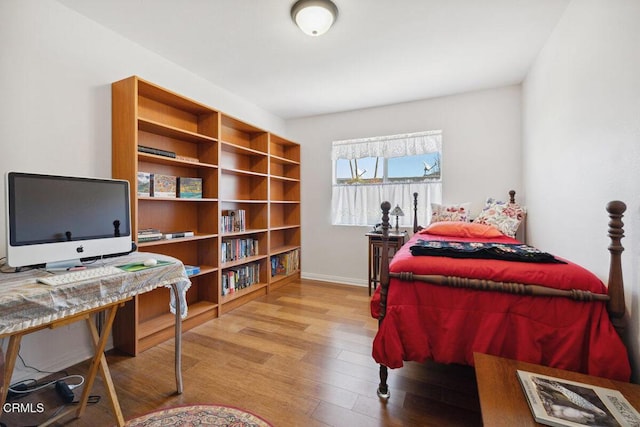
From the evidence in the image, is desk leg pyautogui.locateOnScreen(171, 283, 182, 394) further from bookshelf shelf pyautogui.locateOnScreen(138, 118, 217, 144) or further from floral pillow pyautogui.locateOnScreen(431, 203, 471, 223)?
floral pillow pyautogui.locateOnScreen(431, 203, 471, 223)

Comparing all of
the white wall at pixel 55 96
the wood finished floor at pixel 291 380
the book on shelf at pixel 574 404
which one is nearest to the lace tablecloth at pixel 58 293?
the wood finished floor at pixel 291 380

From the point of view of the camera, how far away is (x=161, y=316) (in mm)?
2393

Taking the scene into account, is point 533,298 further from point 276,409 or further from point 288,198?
point 288,198

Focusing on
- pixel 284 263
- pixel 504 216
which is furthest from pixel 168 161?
pixel 504 216

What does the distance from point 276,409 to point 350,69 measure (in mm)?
2775

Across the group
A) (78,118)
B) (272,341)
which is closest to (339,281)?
(272,341)

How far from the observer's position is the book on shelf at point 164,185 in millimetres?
2226

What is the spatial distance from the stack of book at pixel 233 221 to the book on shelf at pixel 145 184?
838 mm

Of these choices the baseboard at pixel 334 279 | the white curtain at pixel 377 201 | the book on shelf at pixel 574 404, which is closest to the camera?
the book on shelf at pixel 574 404

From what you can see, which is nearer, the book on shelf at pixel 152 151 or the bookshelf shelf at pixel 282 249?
the book on shelf at pixel 152 151

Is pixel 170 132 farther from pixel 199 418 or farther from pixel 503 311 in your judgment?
pixel 503 311

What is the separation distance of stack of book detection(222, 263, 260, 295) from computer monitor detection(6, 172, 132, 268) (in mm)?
1317

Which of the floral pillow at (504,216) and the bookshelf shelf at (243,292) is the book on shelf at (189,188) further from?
the floral pillow at (504,216)

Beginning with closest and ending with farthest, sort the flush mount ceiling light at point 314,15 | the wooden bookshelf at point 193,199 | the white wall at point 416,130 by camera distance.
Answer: the flush mount ceiling light at point 314,15
the wooden bookshelf at point 193,199
the white wall at point 416,130
